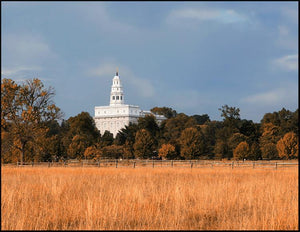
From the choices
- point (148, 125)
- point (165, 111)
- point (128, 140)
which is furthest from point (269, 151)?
point (165, 111)

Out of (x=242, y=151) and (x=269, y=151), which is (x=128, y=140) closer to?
(x=242, y=151)

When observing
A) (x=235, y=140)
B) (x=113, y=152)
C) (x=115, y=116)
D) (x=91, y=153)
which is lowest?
(x=91, y=153)

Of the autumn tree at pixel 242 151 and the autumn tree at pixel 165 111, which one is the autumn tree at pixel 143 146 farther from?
the autumn tree at pixel 165 111

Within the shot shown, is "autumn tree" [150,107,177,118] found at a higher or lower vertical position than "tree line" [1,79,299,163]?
higher

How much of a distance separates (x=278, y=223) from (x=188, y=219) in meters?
2.19

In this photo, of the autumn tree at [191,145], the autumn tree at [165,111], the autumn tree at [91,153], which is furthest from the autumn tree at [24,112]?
the autumn tree at [165,111]

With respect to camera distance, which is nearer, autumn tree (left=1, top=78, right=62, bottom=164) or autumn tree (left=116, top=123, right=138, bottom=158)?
autumn tree (left=1, top=78, right=62, bottom=164)

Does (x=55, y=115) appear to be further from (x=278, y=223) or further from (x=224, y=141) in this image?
(x=224, y=141)

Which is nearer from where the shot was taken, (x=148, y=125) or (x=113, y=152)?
(x=113, y=152)

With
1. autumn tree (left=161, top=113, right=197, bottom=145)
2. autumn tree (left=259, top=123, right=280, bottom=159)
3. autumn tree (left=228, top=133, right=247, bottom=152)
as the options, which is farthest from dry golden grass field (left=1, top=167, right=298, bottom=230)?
autumn tree (left=161, top=113, right=197, bottom=145)

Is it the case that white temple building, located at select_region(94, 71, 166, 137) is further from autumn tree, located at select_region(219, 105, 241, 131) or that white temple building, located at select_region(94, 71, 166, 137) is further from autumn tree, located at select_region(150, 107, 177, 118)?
autumn tree, located at select_region(219, 105, 241, 131)

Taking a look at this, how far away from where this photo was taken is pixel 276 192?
45.5 ft

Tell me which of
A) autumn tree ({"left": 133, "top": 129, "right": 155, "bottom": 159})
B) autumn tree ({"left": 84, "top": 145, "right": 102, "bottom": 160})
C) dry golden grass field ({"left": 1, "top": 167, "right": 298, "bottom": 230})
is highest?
autumn tree ({"left": 133, "top": 129, "right": 155, "bottom": 159})

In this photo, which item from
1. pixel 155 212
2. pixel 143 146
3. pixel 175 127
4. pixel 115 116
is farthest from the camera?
pixel 115 116
